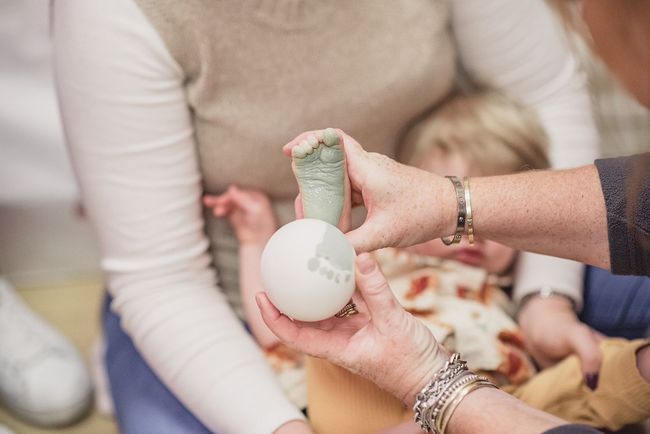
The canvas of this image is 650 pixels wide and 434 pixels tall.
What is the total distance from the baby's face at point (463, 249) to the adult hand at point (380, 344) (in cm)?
29

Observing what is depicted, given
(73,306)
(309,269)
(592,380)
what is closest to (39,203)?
(73,306)

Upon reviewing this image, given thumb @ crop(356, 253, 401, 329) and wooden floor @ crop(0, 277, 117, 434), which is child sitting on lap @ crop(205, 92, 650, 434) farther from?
wooden floor @ crop(0, 277, 117, 434)

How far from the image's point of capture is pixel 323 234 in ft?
2.19

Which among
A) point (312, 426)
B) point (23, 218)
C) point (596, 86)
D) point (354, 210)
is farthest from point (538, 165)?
point (23, 218)

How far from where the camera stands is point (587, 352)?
2.98ft

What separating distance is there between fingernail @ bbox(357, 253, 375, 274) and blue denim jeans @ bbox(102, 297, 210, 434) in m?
0.34

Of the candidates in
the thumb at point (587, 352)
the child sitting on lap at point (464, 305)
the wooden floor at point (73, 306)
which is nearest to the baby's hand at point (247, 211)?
the child sitting on lap at point (464, 305)

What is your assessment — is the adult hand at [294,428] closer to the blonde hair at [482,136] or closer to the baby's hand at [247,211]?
the baby's hand at [247,211]

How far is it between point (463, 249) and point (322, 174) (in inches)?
15.3

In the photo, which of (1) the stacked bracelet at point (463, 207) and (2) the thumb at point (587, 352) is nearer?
(1) the stacked bracelet at point (463, 207)

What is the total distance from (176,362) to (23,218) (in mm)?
714

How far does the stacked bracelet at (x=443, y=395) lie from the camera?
0.71 m

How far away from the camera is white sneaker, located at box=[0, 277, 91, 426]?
1170 mm

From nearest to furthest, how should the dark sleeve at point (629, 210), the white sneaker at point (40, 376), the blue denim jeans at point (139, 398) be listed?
the dark sleeve at point (629, 210), the blue denim jeans at point (139, 398), the white sneaker at point (40, 376)
